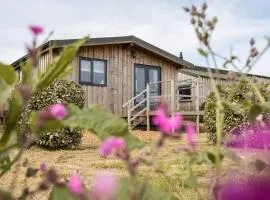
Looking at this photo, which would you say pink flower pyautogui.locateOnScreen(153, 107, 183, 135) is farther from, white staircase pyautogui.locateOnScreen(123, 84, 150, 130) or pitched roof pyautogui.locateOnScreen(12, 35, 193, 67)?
white staircase pyautogui.locateOnScreen(123, 84, 150, 130)

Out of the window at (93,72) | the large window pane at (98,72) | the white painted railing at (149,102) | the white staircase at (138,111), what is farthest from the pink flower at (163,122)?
the large window pane at (98,72)

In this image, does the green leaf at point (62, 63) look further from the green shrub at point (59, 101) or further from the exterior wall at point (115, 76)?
the exterior wall at point (115, 76)

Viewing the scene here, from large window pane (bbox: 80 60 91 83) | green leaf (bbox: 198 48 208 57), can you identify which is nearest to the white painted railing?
large window pane (bbox: 80 60 91 83)

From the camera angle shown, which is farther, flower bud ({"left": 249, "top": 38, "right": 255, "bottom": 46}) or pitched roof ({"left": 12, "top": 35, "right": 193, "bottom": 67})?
pitched roof ({"left": 12, "top": 35, "right": 193, "bottom": 67})

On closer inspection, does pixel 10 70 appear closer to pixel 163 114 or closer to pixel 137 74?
pixel 163 114

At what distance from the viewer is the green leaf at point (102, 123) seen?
750 mm

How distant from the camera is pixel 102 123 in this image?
760 millimetres

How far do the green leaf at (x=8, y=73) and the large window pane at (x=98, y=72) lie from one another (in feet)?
53.9

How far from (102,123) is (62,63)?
12cm

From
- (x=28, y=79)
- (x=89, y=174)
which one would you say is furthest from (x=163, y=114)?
(x=89, y=174)

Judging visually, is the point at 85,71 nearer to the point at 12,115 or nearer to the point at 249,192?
the point at 12,115

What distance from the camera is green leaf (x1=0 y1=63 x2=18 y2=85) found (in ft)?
2.42

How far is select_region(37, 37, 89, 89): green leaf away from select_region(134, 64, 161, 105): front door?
17.6 meters

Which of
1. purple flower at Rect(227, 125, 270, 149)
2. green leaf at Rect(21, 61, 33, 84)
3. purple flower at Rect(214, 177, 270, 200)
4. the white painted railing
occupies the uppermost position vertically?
the white painted railing
